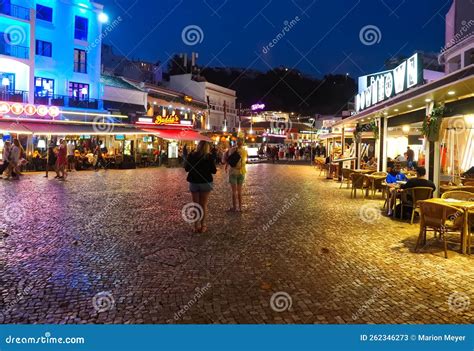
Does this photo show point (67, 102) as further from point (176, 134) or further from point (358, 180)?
point (358, 180)

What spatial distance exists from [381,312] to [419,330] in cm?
43

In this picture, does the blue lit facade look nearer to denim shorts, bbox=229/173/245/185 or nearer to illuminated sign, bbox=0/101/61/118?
illuminated sign, bbox=0/101/61/118

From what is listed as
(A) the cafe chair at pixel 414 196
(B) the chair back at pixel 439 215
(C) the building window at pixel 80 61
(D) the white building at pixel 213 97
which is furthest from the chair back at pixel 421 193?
(D) the white building at pixel 213 97

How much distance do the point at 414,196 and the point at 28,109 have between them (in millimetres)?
22062

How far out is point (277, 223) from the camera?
9516mm

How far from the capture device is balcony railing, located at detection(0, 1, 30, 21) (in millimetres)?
25944

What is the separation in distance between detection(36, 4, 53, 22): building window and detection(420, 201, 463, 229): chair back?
29149mm

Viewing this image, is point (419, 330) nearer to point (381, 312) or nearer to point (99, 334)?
point (381, 312)

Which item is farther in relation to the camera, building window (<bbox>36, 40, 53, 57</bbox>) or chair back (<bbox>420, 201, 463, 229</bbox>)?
building window (<bbox>36, 40, 53, 57</bbox>)

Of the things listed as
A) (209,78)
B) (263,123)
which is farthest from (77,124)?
(209,78)

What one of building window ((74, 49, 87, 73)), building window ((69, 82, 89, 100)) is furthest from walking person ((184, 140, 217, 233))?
building window ((74, 49, 87, 73))

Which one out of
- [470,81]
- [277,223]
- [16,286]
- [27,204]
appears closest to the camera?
[16,286]

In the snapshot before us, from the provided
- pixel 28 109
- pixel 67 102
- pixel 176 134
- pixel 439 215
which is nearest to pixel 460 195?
pixel 439 215

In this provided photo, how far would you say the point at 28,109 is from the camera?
968 inches
